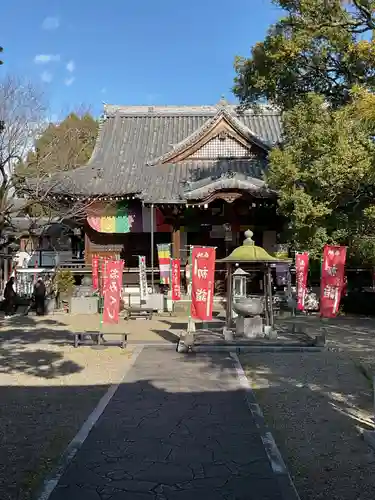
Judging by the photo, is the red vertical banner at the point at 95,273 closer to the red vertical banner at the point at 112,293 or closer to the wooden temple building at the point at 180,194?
the wooden temple building at the point at 180,194

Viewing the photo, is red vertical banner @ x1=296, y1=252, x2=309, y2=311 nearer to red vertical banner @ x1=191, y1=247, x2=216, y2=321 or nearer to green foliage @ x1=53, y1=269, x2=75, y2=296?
red vertical banner @ x1=191, y1=247, x2=216, y2=321

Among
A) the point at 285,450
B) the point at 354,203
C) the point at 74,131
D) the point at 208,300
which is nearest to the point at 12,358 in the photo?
the point at 208,300

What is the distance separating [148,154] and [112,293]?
43.1 ft

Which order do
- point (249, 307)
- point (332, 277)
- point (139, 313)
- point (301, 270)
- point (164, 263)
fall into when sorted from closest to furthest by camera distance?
point (249, 307) → point (332, 277) → point (301, 270) → point (139, 313) → point (164, 263)

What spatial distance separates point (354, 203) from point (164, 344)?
8.46m

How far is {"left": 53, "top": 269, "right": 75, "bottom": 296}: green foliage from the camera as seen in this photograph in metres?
20.7

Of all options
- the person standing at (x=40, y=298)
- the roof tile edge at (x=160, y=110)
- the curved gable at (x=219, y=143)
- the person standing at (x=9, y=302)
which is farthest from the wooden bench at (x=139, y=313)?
the roof tile edge at (x=160, y=110)

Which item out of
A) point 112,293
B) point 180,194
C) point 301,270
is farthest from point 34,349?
point 180,194

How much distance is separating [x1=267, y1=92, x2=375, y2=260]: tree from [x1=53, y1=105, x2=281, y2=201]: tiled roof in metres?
5.65

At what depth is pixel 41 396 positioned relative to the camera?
7.34 meters

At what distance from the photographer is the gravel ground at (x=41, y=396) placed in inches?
184

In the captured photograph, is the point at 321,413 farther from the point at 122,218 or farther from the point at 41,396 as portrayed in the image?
the point at 122,218

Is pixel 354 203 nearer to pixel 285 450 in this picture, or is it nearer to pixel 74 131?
pixel 74 131

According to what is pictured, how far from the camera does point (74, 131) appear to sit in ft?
53.9
